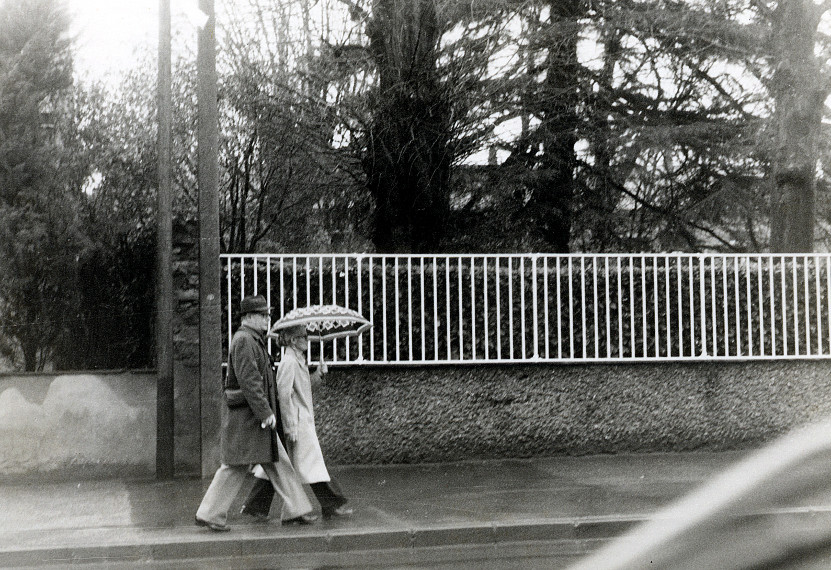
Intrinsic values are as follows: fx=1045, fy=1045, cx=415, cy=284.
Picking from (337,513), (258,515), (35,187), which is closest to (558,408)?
(337,513)

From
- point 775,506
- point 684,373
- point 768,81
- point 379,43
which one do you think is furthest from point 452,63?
point 775,506

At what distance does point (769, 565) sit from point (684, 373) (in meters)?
10.6

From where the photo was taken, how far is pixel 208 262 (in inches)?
430

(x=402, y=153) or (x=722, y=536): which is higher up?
(x=402, y=153)

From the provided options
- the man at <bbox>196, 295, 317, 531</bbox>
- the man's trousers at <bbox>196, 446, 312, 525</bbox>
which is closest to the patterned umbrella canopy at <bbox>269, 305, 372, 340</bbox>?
the man at <bbox>196, 295, 317, 531</bbox>

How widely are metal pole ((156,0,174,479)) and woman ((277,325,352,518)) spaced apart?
8.72 feet

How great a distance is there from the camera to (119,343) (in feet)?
38.9

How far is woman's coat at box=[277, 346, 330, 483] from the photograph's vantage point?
8.54 metres

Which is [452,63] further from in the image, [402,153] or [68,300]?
[68,300]

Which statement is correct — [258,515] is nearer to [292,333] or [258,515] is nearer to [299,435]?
[299,435]

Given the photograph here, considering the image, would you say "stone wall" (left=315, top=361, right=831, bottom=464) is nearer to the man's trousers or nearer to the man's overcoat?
the man's trousers

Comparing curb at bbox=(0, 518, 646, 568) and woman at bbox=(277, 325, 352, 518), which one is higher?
woman at bbox=(277, 325, 352, 518)

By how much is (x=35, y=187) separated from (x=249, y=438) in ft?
19.2

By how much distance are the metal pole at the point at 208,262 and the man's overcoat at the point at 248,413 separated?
2.43 m
